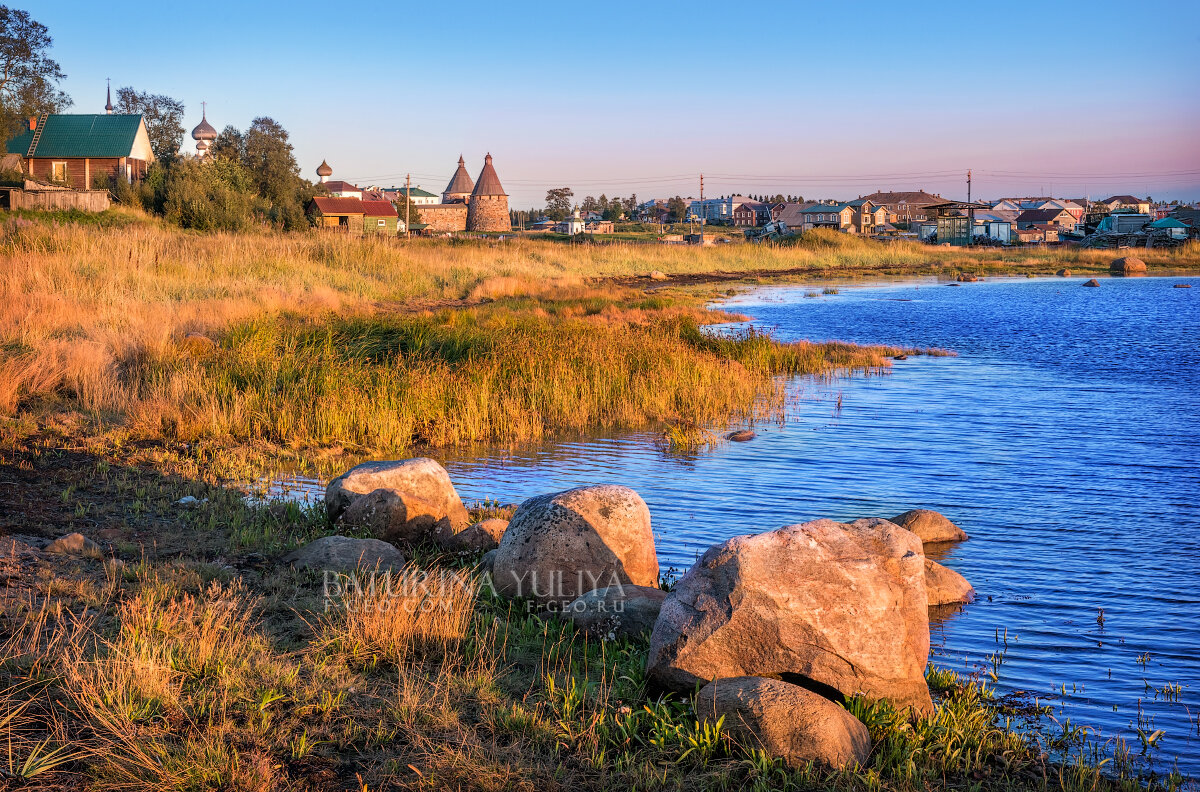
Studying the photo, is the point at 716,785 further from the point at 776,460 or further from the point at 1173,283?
the point at 1173,283

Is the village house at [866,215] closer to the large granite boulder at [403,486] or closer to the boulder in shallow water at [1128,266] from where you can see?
the boulder in shallow water at [1128,266]

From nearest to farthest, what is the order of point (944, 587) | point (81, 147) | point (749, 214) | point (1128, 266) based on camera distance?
point (944, 587) → point (1128, 266) → point (81, 147) → point (749, 214)

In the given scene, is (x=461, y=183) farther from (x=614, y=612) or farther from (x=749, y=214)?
(x=614, y=612)

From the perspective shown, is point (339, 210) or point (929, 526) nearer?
point (929, 526)

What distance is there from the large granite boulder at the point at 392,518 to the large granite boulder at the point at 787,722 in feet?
12.0

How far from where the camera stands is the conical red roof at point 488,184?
123 meters

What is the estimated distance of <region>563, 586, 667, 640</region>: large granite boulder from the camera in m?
5.62

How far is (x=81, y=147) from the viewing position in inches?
2324

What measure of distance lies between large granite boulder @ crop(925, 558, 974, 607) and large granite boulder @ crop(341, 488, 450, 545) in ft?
12.2

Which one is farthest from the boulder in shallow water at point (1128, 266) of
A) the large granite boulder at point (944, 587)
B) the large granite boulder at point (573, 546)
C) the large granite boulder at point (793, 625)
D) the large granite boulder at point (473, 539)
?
the large granite boulder at point (793, 625)

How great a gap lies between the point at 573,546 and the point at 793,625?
1.98 meters

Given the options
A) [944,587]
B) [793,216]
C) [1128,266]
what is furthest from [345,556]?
[793,216]

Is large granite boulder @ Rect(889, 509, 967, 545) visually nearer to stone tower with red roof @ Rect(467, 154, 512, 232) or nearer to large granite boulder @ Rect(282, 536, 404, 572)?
large granite boulder @ Rect(282, 536, 404, 572)

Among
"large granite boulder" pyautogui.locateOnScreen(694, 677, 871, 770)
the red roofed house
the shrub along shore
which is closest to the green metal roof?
the red roofed house
